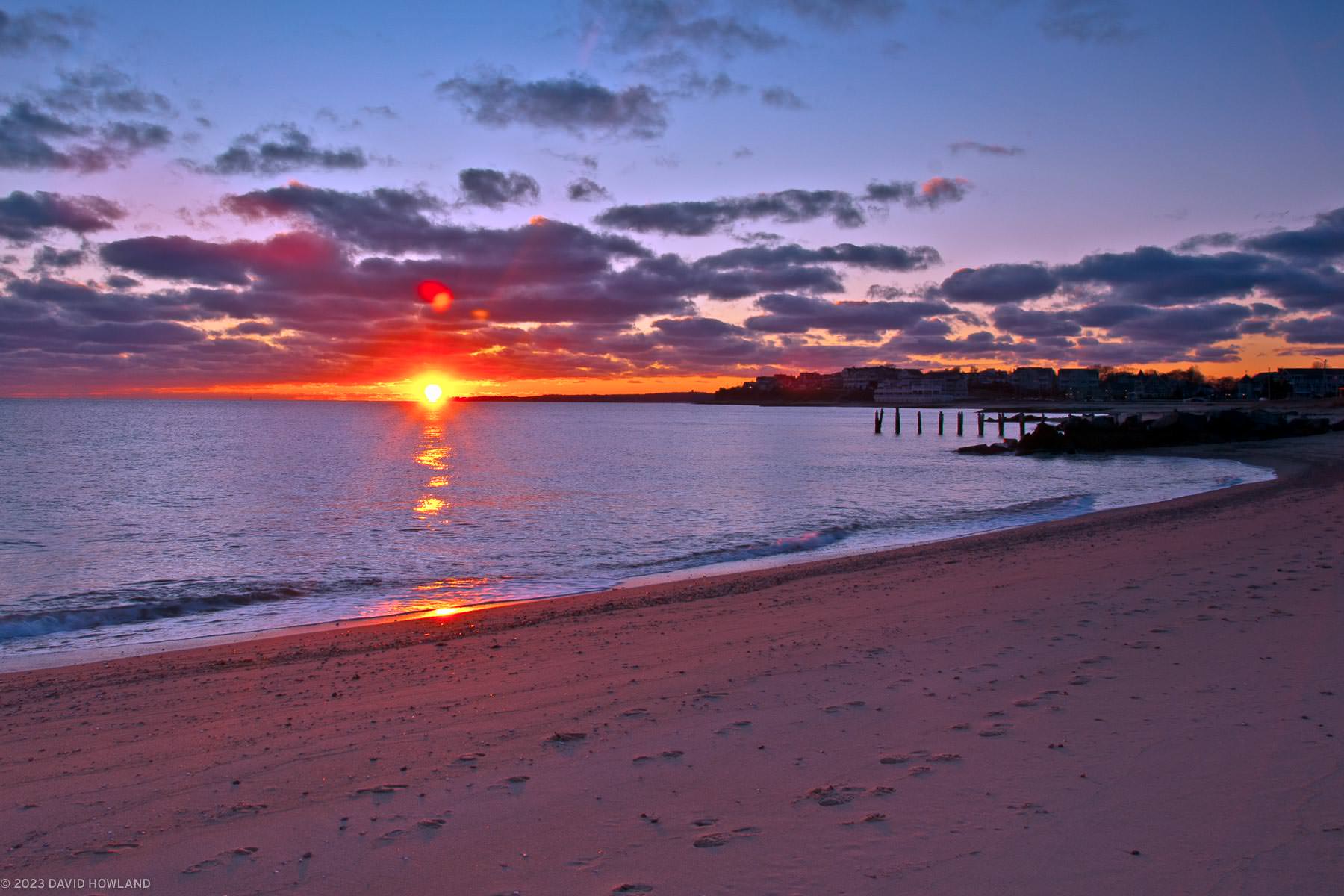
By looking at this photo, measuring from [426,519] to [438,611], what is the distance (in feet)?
41.9

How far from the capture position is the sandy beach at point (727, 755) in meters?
4.20

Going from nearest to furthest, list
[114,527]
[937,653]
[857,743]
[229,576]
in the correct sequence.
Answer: [857,743], [937,653], [229,576], [114,527]

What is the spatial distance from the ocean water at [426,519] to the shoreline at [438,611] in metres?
0.29

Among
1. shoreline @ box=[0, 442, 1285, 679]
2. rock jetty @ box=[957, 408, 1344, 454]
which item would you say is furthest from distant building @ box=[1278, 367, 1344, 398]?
shoreline @ box=[0, 442, 1285, 679]

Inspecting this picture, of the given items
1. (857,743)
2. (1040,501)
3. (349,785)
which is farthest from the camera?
(1040,501)

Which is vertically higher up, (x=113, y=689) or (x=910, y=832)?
(x=910, y=832)

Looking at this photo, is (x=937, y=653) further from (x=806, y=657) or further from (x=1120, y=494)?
(x=1120, y=494)

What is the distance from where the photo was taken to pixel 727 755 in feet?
18.8

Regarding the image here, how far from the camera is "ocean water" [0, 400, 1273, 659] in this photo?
47.2 feet

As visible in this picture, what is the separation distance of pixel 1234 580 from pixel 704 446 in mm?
57021

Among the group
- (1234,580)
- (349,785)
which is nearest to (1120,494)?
(1234,580)

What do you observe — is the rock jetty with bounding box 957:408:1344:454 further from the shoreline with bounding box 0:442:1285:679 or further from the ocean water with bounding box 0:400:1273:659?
the shoreline with bounding box 0:442:1285:679

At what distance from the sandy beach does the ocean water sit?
14.3 feet

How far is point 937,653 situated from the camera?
820 centimetres
